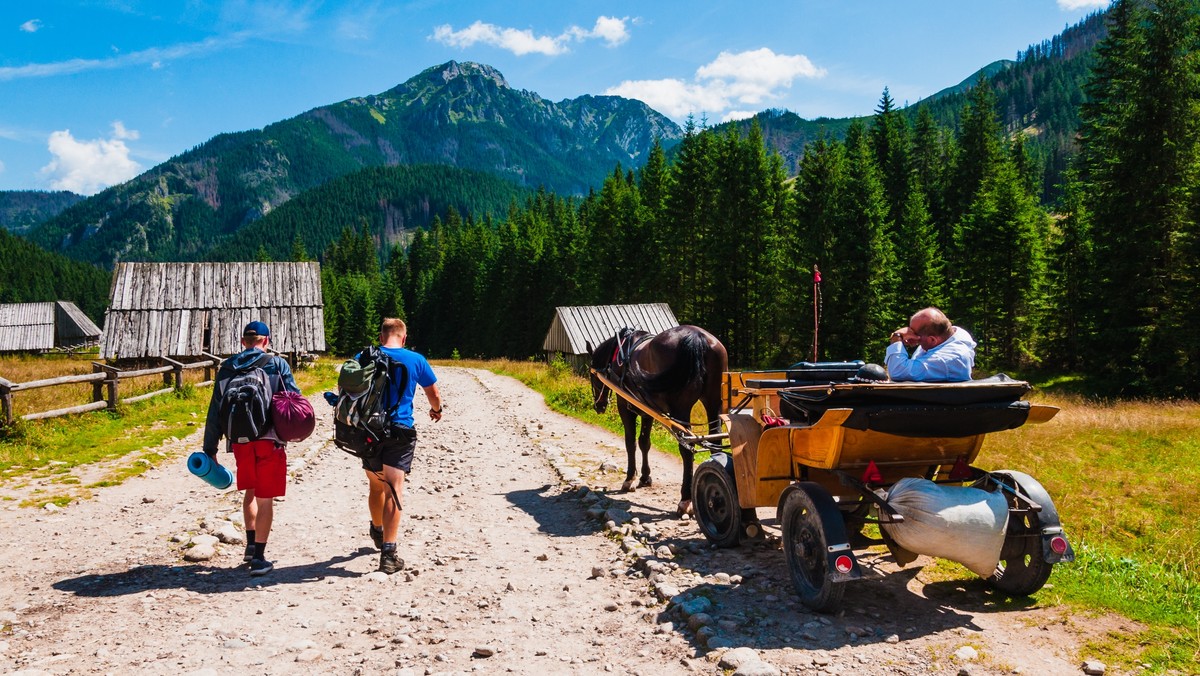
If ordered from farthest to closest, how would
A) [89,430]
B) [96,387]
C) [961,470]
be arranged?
[96,387] → [89,430] → [961,470]

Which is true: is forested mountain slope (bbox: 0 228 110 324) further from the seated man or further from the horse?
the seated man

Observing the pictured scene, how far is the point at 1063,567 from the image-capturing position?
19.7 feet

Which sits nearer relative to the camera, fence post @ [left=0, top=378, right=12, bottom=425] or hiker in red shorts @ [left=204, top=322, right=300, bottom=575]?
hiker in red shorts @ [left=204, top=322, right=300, bottom=575]

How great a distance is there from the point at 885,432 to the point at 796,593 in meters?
1.58

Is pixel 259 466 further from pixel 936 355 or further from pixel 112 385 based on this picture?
pixel 112 385

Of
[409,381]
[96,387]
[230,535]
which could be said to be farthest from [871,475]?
[96,387]

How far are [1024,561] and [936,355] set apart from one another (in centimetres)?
175

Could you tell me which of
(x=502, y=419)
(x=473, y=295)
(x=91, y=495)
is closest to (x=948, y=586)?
(x=91, y=495)

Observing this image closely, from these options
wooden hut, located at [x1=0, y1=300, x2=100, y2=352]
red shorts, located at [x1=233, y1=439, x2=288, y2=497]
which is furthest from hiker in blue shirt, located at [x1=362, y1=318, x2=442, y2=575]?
wooden hut, located at [x1=0, y1=300, x2=100, y2=352]

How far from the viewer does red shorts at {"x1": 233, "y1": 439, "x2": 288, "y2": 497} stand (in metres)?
6.39

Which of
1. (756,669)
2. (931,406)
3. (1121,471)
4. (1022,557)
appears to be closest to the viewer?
(756,669)

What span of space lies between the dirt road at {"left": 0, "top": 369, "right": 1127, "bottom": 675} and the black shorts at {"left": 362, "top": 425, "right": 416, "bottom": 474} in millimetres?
1052

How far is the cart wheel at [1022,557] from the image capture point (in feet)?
16.3

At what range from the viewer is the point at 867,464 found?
5.42 metres
